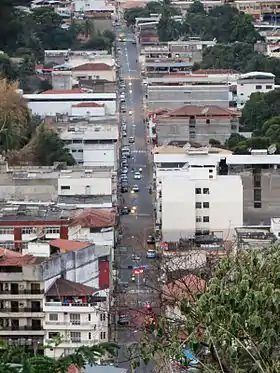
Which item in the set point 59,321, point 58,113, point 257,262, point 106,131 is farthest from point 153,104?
point 257,262

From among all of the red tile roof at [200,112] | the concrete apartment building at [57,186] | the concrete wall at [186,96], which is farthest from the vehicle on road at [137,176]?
the concrete wall at [186,96]

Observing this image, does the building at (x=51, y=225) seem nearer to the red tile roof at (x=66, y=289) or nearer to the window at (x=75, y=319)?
the red tile roof at (x=66, y=289)

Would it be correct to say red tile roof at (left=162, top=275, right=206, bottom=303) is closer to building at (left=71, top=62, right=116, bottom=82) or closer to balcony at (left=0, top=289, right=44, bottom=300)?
balcony at (left=0, top=289, right=44, bottom=300)

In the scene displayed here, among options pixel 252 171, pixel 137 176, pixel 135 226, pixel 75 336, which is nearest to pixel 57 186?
pixel 135 226

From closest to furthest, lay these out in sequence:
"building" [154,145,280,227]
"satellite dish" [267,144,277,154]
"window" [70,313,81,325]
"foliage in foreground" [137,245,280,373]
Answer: "foliage in foreground" [137,245,280,373], "window" [70,313,81,325], "building" [154,145,280,227], "satellite dish" [267,144,277,154]

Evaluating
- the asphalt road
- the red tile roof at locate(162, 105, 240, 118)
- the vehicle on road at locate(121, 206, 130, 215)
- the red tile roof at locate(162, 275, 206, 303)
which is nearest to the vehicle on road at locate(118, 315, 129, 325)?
the asphalt road

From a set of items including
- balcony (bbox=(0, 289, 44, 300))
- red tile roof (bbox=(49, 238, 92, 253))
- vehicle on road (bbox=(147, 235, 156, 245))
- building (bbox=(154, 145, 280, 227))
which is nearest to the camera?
balcony (bbox=(0, 289, 44, 300))

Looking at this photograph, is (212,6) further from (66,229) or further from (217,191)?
(66,229)
